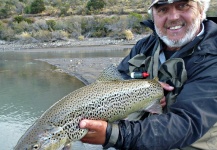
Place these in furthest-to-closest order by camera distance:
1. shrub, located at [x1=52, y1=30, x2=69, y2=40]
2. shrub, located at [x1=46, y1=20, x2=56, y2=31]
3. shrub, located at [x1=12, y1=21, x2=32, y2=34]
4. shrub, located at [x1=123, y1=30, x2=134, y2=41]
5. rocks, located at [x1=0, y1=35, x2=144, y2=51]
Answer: shrub, located at [x1=46, y1=20, x2=56, y2=31] → shrub, located at [x1=12, y1=21, x2=32, y2=34] → shrub, located at [x1=52, y1=30, x2=69, y2=40] → shrub, located at [x1=123, y1=30, x2=134, y2=41] → rocks, located at [x1=0, y1=35, x2=144, y2=51]

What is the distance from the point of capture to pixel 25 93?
1452 cm

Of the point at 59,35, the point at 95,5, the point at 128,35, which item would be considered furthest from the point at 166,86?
the point at 95,5

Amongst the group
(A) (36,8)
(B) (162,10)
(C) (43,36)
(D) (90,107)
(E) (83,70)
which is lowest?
(C) (43,36)

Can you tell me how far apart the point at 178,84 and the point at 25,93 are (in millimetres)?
12752

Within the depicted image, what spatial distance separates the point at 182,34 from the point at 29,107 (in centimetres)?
1000

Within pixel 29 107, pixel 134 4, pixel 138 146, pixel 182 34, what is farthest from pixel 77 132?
pixel 134 4

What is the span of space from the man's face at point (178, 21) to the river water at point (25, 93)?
21.4 ft

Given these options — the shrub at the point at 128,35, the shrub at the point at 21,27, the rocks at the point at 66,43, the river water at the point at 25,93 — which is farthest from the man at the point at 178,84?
the shrub at the point at 21,27

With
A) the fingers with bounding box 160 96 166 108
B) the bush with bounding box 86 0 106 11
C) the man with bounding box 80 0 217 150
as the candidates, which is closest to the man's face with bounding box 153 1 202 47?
the man with bounding box 80 0 217 150

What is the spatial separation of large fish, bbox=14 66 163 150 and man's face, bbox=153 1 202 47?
1.56ft

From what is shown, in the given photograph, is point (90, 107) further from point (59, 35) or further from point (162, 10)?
point (59, 35)

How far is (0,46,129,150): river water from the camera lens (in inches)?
380

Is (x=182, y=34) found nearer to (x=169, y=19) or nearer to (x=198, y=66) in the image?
(x=169, y=19)

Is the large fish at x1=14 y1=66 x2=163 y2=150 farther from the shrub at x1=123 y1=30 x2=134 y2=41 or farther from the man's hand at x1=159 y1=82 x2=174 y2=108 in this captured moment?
the shrub at x1=123 y1=30 x2=134 y2=41
